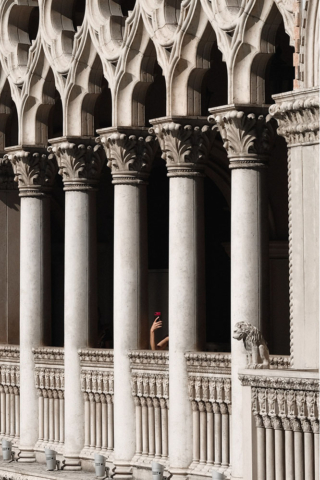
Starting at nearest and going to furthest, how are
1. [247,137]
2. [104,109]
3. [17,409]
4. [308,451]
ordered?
[308,451] < [247,137] < [17,409] < [104,109]

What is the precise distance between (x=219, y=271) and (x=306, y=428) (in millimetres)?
11960

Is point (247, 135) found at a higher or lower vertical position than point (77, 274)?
higher

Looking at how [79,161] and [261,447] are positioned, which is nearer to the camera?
[261,447]

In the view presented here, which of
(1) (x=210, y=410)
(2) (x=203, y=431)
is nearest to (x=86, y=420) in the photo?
(2) (x=203, y=431)

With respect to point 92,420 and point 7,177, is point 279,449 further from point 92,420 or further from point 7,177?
point 7,177

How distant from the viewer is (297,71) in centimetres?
1475

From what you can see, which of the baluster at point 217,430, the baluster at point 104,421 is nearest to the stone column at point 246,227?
the baluster at point 217,430

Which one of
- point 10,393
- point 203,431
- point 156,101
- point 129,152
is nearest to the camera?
point 203,431

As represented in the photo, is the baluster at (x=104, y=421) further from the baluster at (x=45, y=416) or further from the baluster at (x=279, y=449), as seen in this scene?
the baluster at (x=279, y=449)

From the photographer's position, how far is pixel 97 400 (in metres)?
20.0

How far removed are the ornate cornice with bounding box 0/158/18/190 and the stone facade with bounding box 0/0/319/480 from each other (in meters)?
0.02

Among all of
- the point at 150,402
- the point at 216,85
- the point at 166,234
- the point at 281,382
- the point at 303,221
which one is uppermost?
the point at 216,85

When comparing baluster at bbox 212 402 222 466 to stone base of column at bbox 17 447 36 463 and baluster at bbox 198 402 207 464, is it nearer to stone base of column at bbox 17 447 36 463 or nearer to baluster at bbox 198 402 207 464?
baluster at bbox 198 402 207 464

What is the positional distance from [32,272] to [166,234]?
4.59 metres
